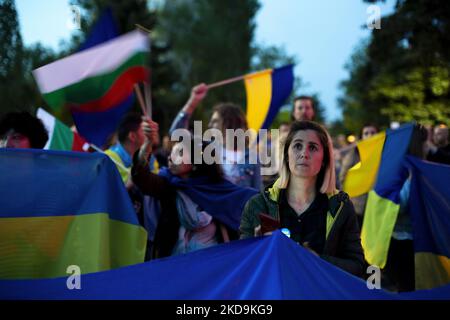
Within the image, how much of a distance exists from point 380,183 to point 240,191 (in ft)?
5.20

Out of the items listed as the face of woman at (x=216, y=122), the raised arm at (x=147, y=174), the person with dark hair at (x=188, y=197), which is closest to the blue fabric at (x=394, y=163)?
the person with dark hair at (x=188, y=197)

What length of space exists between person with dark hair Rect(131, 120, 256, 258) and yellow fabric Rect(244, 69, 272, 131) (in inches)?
118

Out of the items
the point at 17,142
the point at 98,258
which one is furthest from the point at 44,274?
the point at 17,142

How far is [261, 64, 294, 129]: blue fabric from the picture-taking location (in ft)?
25.7

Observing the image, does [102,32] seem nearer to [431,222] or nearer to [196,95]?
[196,95]

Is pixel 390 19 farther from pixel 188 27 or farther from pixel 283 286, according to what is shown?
pixel 188 27

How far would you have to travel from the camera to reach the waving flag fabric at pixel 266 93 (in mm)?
7871

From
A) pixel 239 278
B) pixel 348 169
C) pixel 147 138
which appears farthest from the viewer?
pixel 348 169

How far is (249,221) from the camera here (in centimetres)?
333

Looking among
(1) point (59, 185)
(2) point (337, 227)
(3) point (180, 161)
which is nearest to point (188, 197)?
Result: (3) point (180, 161)

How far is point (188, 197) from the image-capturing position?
15.5 feet

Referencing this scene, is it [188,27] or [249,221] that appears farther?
[188,27]

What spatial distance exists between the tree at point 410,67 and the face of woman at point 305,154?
13661mm

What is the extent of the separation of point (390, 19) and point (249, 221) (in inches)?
739
